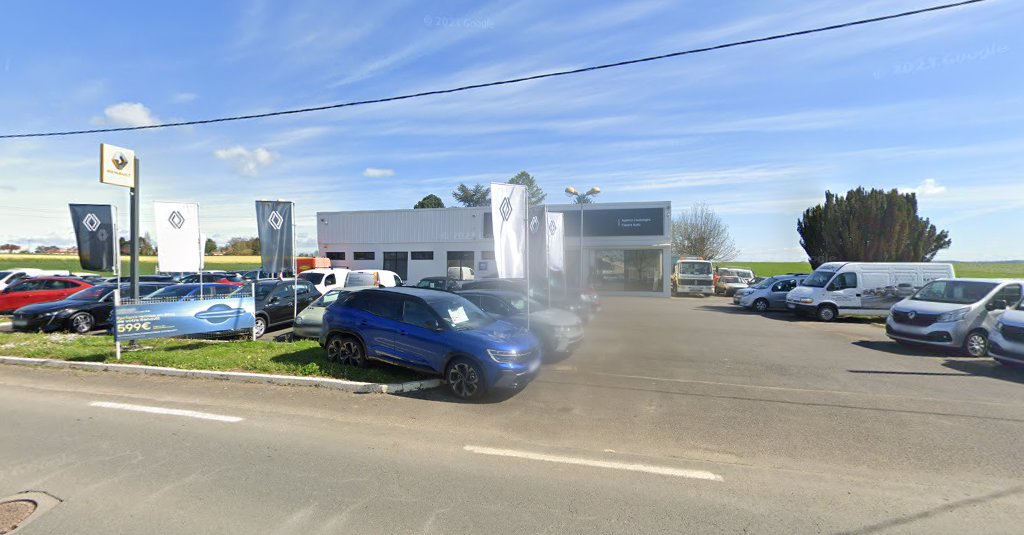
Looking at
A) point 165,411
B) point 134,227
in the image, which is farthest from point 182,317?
point 165,411

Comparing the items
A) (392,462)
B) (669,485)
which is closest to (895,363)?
(669,485)

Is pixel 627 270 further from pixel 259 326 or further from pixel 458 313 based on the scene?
pixel 458 313

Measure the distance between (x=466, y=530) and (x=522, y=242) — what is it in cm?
726

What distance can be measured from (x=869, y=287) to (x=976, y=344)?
23.4 feet

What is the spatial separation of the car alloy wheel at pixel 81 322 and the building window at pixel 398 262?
21.8 m

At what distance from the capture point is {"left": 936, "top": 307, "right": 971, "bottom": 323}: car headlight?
11.0 meters

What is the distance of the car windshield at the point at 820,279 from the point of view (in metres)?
18.4

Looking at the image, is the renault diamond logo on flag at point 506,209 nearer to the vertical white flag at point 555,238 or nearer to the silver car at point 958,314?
the vertical white flag at point 555,238

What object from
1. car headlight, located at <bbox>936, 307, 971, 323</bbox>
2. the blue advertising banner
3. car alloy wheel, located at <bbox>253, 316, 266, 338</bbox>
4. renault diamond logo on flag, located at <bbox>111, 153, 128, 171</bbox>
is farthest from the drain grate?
car headlight, located at <bbox>936, 307, 971, 323</bbox>

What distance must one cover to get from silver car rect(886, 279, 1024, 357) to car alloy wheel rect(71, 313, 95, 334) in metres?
21.3

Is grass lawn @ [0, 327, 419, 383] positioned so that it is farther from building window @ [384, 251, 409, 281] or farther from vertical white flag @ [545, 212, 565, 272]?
building window @ [384, 251, 409, 281]

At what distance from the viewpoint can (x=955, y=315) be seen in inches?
433

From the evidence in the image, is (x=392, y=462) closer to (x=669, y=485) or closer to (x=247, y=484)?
(x=247, y=484)

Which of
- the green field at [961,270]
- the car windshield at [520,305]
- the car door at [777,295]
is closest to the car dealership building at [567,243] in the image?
the car door at [777,295]
